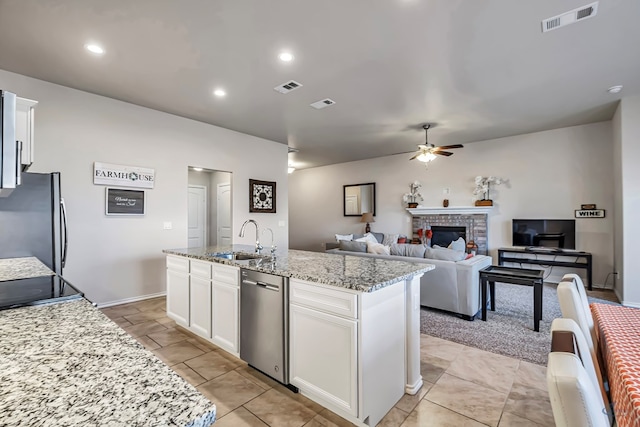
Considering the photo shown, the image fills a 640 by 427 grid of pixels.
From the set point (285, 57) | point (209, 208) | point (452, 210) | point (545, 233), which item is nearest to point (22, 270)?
point (285, 57)

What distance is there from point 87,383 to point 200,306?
2403 millimetres

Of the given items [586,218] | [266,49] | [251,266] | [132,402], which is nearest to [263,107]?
[266,49]

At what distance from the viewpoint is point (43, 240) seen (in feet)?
9.27

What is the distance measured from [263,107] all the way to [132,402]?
4.38m

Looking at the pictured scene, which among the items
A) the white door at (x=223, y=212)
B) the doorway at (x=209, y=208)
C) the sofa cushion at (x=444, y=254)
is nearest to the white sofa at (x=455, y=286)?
the sofa cushion at (x=444, y=254)

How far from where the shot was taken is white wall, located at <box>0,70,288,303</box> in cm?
376

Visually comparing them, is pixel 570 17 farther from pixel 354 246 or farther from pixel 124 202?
pixel 124 202

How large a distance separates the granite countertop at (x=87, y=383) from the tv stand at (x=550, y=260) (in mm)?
6457

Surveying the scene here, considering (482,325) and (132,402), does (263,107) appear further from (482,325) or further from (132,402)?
(132,402)

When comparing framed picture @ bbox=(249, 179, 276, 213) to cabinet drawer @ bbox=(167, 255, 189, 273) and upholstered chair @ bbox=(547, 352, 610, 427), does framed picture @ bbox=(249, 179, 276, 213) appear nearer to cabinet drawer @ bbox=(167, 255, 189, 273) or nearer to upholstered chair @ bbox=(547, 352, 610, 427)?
cabinet drawer @ bbox=(167, 255, 189, 273)

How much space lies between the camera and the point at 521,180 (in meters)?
6.04

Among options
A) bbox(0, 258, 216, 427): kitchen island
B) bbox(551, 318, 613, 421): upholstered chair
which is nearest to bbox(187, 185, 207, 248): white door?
bbox(0, 258, 216, 427): kitchen island

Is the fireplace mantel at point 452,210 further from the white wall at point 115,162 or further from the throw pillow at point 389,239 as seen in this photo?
the white wall at point 115,162

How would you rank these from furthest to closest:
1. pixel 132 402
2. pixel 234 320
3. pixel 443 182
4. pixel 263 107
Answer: pixel 443 182 < pixel 263 107 < pixel 234 320 < pixel 132 402
